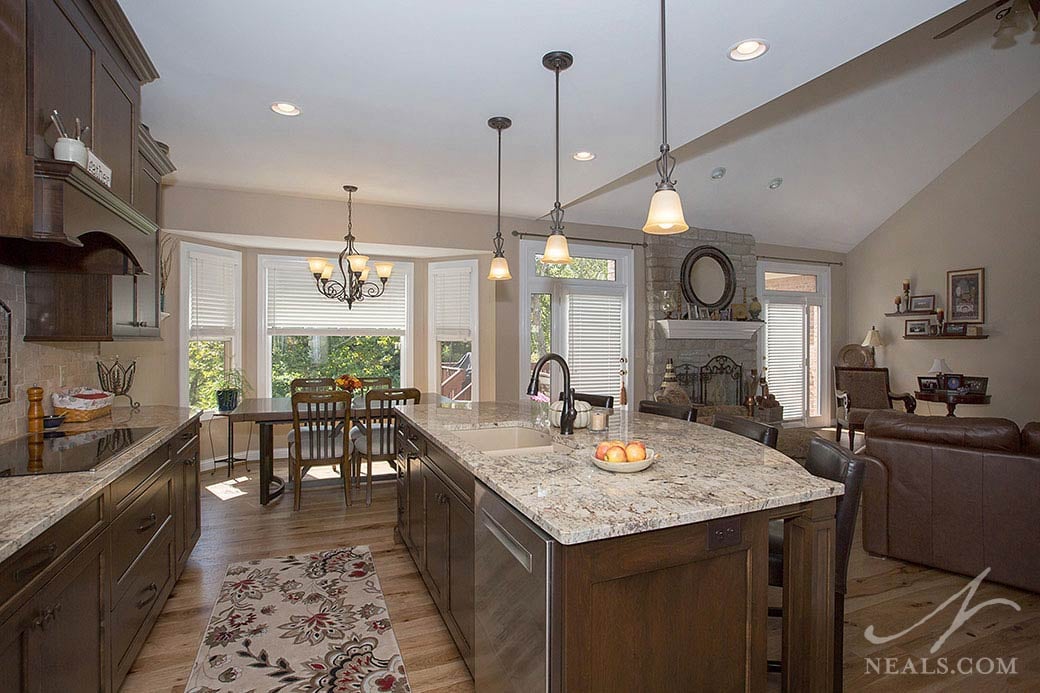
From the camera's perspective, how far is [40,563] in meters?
1.39

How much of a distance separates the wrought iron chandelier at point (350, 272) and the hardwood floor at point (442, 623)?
2.11 metres

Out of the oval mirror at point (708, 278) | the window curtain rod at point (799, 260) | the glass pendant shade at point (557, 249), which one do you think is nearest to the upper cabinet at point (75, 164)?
the glass pendant shade at point (557, 249)

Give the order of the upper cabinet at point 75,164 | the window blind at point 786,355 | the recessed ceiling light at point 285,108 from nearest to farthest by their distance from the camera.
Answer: the upper cabinet at point 75,164
the recessed ceiling light at point 285,108
the window blind at point 786,355

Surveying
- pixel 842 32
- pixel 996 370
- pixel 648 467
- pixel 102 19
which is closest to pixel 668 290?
pixel 996 370

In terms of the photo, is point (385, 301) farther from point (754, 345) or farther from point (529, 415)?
point (754, 345)

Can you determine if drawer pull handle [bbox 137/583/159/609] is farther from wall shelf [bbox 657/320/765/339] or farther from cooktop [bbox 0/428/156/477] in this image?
wall shelf [bbox 657/320/765/339]

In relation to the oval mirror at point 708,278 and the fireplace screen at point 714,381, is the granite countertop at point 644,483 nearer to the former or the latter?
the fireplace screen at point 714,381

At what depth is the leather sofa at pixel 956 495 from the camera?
2713 millimetres

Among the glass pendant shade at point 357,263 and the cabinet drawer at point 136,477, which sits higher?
the glass pendant shade at point 357,263

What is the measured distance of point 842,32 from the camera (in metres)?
2.29

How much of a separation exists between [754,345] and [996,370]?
2.62 metres

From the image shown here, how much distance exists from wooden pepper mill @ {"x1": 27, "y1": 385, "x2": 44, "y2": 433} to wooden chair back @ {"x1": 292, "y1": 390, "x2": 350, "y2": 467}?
159cm

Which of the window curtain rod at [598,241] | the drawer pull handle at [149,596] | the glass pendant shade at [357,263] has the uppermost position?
the window curtain rod at [598,241]

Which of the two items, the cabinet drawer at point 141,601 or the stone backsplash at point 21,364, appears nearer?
the cabinet drawer at point 141,601
